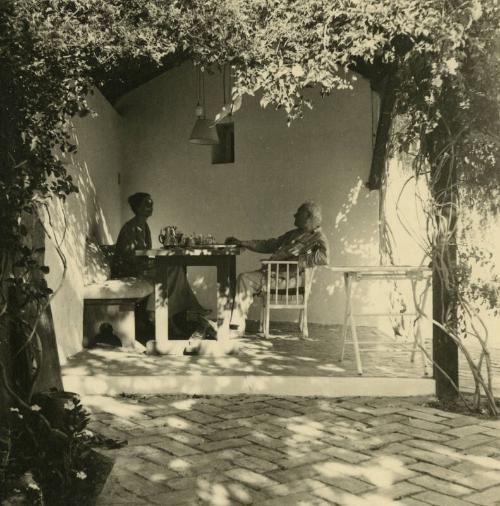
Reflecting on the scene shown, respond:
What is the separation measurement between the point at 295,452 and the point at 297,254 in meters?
3.47

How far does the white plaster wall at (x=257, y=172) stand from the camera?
782cm

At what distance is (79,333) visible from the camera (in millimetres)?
5859

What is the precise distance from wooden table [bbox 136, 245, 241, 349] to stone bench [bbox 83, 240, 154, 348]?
41 centimetres

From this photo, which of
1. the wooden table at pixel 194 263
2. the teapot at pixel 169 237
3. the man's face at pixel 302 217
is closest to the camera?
the wooden table at pixel 194 263

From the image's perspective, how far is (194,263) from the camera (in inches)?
230

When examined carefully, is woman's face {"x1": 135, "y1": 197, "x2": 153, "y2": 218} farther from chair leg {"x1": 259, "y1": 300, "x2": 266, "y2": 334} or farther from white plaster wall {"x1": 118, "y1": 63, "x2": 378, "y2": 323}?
white plaster wall {"x1": 118, "y1": 63, "x2": 378, "y2": 323}

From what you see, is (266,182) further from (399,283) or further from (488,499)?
(488,499)

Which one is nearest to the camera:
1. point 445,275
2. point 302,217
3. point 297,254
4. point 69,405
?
point 69,405

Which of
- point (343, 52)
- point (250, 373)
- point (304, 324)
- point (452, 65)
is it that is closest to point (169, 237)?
point (304, 324)

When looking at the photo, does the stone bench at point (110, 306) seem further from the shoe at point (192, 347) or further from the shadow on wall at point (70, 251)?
the shoe at point (192, 347)

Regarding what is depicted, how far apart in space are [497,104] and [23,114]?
8.90ft

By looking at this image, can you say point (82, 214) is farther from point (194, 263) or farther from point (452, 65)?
point (452, 65)

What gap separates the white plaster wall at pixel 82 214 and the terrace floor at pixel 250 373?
38 centimetres

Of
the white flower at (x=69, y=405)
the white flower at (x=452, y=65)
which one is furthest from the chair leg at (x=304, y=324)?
the white flower at (x=69, y=405)
